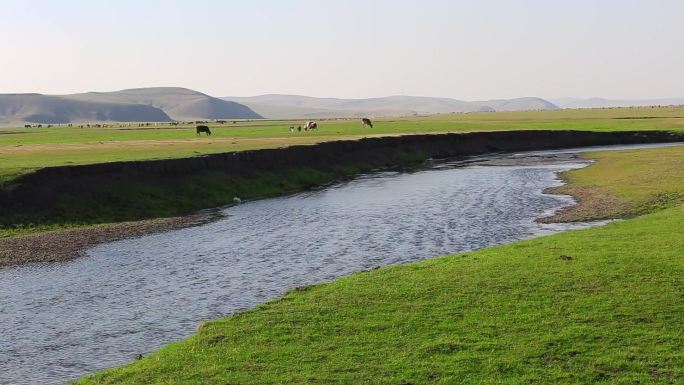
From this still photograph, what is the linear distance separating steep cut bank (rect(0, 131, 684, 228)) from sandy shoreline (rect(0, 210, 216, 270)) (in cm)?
282

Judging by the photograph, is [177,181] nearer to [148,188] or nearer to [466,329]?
[148,188]

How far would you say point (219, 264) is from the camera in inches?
1352

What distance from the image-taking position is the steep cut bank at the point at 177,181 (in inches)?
1914

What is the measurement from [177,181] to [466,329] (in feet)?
144

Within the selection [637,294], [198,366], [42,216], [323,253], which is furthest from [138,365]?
[42,216]

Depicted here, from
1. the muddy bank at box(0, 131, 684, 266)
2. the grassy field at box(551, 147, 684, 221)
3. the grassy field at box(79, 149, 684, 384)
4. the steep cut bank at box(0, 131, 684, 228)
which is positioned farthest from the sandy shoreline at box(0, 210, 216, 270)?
the grassy field at box(551, 147, 684, 221)

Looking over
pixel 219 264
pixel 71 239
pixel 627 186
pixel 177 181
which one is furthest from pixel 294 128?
pixel 219 264

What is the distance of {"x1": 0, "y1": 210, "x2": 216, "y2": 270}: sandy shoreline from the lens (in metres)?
37.0

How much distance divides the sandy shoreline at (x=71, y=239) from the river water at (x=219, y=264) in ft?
4.57

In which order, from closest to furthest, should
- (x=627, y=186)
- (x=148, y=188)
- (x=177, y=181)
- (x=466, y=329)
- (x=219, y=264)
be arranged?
(x=466, y=329) < (x=219, y=264) < (x=627, y=186) < (x=148, y=188) < (x=177, y=181)

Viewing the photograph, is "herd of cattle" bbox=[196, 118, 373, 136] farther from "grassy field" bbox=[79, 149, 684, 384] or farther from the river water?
"grassy field" bbox=[79, 149, 684, 384]

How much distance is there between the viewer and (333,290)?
25344mm

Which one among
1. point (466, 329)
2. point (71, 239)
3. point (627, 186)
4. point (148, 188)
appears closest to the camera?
point (466, 329)

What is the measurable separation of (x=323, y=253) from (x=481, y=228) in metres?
11.0
